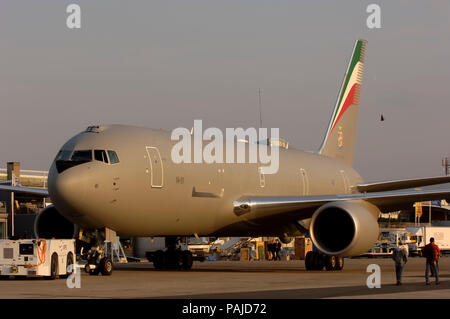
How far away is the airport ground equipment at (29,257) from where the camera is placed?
2206cm

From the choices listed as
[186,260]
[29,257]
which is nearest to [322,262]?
[186,260]

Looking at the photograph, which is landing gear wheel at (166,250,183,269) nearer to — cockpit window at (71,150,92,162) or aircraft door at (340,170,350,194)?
aircraft door at (340,170,350,194)

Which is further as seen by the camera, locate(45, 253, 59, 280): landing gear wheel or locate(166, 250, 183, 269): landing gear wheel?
locate(166, 250, 183, 269): landing gear wheel

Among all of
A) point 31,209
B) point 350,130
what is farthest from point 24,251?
point 31,209

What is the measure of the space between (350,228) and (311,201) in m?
1.68

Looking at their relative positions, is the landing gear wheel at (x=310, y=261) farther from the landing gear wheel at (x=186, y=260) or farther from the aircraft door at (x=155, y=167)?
the aircraft door at (x=155, y=167)

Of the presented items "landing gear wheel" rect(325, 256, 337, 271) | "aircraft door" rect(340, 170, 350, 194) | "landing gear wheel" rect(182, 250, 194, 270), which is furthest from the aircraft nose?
"aircraft door" rect(340, 170, 350, 194)

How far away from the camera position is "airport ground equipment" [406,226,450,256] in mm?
59344

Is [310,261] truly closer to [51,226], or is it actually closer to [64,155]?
[51,226]

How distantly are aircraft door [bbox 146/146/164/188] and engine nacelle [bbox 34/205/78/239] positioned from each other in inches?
189
